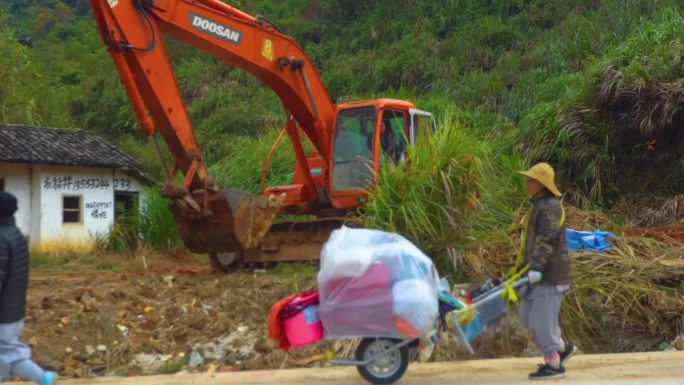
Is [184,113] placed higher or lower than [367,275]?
higher

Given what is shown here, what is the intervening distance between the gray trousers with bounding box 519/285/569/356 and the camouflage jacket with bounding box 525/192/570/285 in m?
0.08

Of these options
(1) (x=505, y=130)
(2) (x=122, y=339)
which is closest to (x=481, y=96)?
(1) (x=505, y=130)

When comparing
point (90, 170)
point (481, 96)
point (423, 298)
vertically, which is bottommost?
point (423, 298)

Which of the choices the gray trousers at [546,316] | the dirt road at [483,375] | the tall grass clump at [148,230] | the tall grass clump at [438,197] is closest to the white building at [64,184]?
the tall grass clump at [148,230]

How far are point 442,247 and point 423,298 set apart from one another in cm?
381

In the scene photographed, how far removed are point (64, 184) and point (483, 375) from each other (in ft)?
54.5

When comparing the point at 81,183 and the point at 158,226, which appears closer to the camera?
the point at 158,226

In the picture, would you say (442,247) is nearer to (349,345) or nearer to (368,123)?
(349,345)

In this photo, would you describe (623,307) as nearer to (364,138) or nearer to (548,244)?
(548,244)

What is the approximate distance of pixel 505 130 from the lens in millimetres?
20453

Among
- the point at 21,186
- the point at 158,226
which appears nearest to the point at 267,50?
the point at 158,226

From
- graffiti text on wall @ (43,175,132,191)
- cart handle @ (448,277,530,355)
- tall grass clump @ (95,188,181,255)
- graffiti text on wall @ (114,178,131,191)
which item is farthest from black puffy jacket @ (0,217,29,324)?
graffiti text on wall @ (114,178,131,191)

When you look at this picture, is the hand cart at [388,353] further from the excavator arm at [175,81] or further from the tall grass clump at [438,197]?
the excavator arm at [175,81]

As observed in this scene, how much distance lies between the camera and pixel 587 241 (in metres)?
11.6
